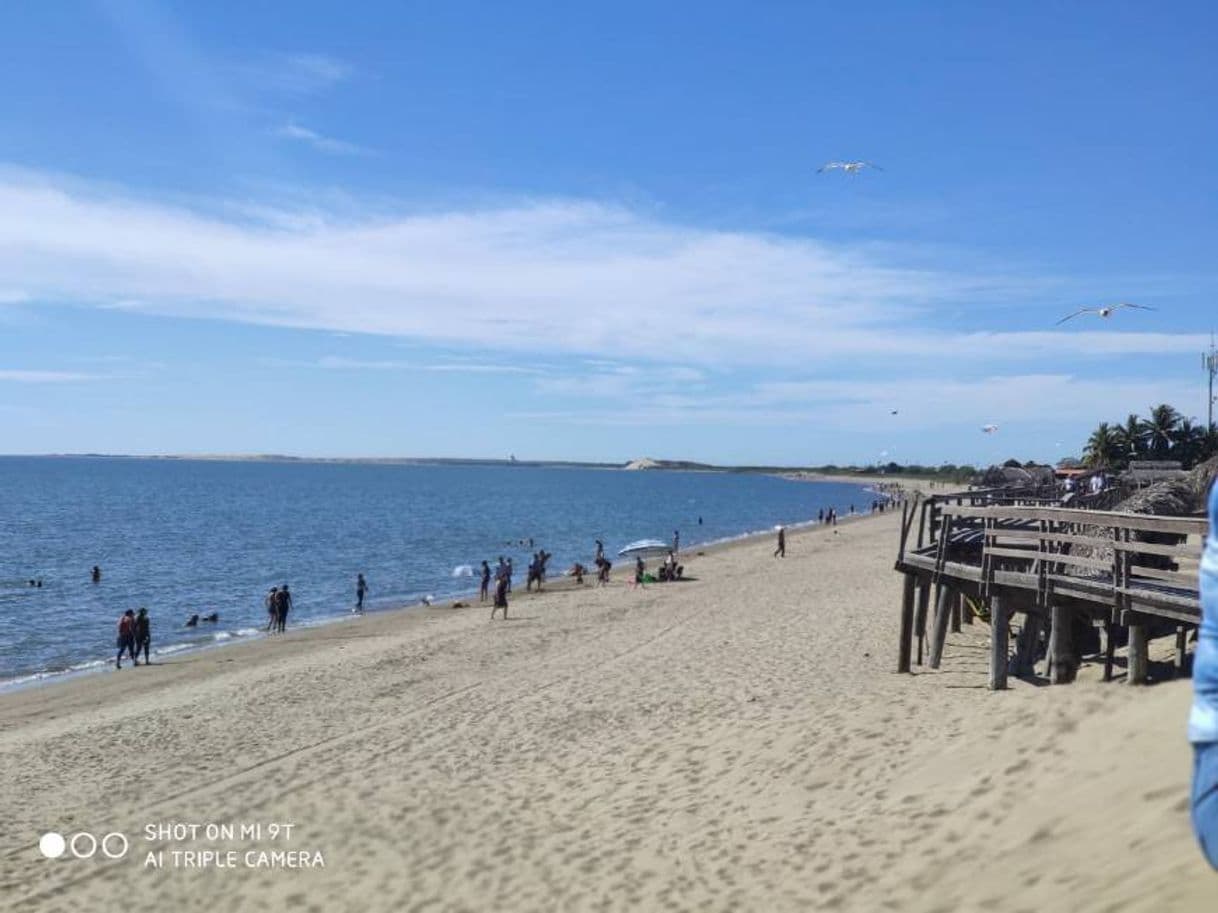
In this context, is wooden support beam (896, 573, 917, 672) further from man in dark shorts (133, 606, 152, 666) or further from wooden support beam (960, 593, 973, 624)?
man in dark shorts (133, 606, 152, 666)

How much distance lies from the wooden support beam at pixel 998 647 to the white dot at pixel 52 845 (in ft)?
35.0

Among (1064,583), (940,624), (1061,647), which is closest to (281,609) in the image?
(940,624)

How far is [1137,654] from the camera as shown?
10.3 meters

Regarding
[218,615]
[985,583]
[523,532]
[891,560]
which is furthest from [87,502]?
[985,583]

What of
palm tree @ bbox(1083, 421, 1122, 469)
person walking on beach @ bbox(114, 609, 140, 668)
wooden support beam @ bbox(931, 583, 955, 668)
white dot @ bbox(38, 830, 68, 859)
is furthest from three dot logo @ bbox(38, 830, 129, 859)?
palm tree @ bbox(1083, 421, 1122, 469)

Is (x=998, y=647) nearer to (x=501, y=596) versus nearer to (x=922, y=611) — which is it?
(x=922, y=611)

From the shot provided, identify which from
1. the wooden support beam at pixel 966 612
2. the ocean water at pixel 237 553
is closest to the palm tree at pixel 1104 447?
the ocean water at pixel 237 553

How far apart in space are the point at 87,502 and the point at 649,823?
118950 mm

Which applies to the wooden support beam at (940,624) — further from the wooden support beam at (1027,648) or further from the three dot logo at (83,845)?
the three dot logo at (83,845)

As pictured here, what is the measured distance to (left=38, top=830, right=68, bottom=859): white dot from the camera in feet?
33.7

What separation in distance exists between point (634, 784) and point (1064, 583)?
5.41m

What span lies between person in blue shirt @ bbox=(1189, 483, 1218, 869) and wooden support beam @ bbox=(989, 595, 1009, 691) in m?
10.0

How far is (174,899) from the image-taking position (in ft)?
Answer: 29.7

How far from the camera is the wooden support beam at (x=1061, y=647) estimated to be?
1198 centimetres
